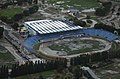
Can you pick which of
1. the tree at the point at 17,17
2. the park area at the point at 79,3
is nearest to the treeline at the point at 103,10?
the park area at the point at 79,3

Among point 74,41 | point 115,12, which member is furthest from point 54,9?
point 74,41

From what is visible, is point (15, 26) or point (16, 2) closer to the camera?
point (15, 26)

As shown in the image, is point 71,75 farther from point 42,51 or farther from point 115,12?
point 115,12

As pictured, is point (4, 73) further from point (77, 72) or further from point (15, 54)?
point (77, 72)

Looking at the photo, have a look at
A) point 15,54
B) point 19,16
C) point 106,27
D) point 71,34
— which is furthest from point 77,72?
point 19,16

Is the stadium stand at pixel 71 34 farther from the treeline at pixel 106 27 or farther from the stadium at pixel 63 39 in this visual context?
the treeline at pixel 106 27
